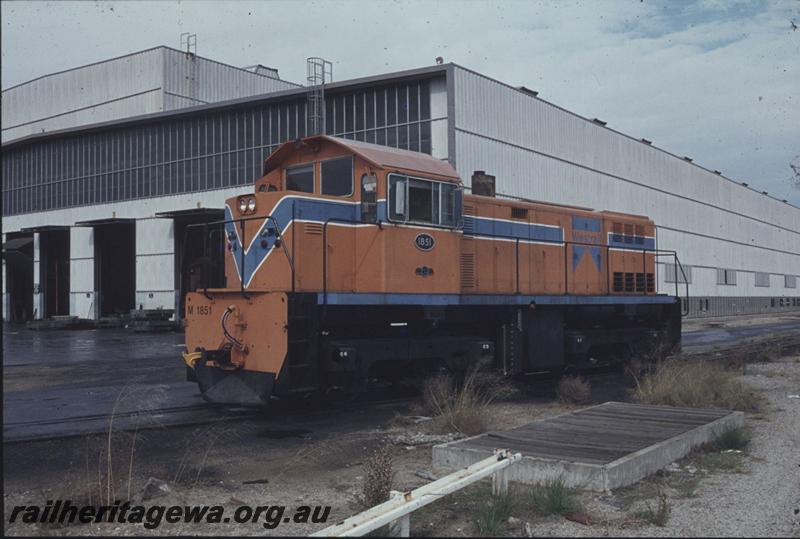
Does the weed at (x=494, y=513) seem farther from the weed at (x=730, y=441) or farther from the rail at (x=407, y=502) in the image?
the weed at (x=730, y=441)

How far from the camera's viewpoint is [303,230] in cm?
968

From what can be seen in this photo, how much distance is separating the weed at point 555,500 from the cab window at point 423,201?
5.13 metres

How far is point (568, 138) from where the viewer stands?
109 ft

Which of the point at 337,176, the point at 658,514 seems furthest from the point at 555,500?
the point at 337,176

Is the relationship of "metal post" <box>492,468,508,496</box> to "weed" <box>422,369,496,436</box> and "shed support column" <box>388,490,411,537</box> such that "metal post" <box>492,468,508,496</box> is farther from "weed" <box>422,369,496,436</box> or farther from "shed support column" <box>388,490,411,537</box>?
"weed" <box>422,369,496,436</box>

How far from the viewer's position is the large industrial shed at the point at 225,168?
27.0 meters

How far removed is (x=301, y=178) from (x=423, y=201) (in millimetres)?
1844

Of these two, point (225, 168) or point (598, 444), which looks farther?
point (225, 168)

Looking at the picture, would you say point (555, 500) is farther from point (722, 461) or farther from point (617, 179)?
point (617, 179)

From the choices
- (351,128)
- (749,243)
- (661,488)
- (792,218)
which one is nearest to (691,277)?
(749,243)

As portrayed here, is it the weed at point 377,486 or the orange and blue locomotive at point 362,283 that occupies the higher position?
the orange and blue locomotive at point 362,283

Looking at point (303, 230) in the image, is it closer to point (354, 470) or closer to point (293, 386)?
point (293, 386)

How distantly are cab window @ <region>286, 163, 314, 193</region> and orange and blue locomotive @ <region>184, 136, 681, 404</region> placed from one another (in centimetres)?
2

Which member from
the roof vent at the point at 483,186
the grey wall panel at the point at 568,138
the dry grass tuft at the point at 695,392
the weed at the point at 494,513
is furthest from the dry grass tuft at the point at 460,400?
the grey wall panel at the point at 568,138
